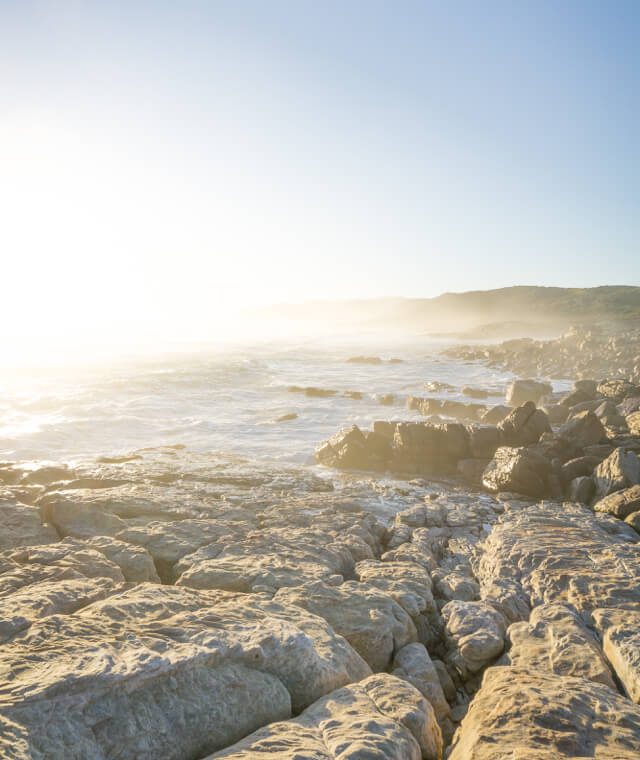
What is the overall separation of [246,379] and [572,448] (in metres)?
24.3

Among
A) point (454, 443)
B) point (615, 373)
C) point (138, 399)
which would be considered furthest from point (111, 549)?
point (615, 373)

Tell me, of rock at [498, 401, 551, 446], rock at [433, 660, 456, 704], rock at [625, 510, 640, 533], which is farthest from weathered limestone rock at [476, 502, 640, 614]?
rock at [498, 401, 551, 446]

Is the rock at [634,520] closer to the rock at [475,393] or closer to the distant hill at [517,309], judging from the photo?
the rock at [475,393]

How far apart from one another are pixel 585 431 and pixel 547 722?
476 inches

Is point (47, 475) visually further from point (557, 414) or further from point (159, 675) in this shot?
point (557, 414)

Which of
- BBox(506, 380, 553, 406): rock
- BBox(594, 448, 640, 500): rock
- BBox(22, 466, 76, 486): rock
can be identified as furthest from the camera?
BBox(506, 380, 553, 406): rock

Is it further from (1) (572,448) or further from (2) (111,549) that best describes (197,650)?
(1) (572,448)

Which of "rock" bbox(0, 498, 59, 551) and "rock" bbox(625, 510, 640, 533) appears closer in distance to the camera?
"rock" bbox(0, 498, 59, 551)

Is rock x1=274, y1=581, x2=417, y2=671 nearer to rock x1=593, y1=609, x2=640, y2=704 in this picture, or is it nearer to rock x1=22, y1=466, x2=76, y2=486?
rock x1=593, y1=609, x2=640, y2=704

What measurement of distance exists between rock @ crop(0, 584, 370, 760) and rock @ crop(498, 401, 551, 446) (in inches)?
451

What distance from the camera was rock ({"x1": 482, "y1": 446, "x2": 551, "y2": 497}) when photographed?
39.5 ft

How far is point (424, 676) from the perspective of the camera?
16.0 feet

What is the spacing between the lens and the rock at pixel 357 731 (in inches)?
127

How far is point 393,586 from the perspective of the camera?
641 centimetres
